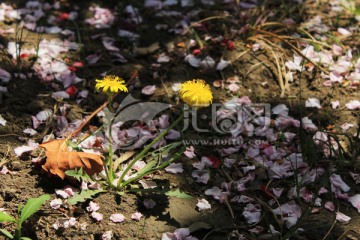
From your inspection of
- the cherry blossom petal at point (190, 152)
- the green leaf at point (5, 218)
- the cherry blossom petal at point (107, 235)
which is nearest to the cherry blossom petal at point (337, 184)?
the cherry blossom petal at point (190, 152)

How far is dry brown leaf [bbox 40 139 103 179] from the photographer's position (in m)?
2.71

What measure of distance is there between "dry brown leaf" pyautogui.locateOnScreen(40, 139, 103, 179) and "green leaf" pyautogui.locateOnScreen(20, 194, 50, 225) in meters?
0.24

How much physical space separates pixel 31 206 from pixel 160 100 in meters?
1.29

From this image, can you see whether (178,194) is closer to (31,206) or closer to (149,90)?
(31,206)

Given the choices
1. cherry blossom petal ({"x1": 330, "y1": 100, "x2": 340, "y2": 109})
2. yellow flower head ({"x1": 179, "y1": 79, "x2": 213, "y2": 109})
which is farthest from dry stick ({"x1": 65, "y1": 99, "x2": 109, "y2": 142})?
cherry blossom petal ({"x1": 330, "y1": 100, "x2": 340, "y2": 109})

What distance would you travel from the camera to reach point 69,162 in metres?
2.72

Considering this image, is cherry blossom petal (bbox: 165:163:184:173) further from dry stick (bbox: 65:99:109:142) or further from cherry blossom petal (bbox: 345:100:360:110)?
cherry blossom petal (bbox: 345:100:360:110)

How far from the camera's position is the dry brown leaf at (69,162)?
8.88ft

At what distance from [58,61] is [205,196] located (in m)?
1.51

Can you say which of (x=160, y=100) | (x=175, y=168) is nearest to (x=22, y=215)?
(x=175, y=168)

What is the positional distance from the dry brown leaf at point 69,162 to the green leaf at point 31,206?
244mm

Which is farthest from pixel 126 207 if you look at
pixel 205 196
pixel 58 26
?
pixel 58 26

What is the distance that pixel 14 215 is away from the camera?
2.57 m

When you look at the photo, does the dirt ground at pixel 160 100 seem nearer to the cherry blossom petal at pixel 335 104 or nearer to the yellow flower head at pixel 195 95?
the cherry blossom petal at pixel 335 104
